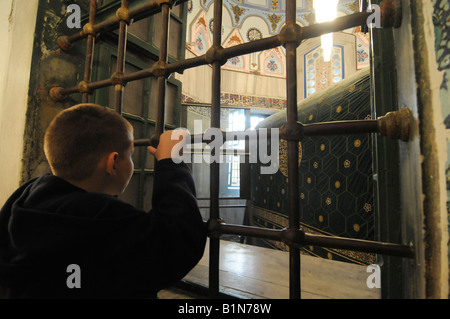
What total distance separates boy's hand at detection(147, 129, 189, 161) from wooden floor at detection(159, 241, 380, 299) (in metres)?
0.38

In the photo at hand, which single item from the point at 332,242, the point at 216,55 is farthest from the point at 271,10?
the point at 332,242

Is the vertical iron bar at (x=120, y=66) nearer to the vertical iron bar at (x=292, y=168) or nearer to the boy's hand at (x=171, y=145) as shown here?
the boy's hand at (x=171, y=145)

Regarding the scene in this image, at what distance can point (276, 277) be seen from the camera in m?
0.76

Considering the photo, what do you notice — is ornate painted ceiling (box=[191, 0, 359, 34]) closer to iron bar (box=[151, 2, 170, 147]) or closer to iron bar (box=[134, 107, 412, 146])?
iron bar (box=[151, 2, 170, 147])

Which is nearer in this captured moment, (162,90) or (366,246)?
(366,246)

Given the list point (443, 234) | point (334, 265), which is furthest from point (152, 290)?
point (334, 265)

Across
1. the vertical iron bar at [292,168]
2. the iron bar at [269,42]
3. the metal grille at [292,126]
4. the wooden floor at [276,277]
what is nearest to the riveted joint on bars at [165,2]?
the metal grille at [292,126]

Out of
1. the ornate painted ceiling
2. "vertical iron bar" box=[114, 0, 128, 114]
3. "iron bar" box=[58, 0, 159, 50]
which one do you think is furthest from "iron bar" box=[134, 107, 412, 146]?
the ornate painted ceiling

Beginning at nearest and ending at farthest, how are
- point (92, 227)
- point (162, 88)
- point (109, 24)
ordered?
point (92, 227), point (162, 88), point (109, 24)

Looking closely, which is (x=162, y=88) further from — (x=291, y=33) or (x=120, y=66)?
(x=291, y=33)

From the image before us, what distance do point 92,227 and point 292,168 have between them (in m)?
0.34

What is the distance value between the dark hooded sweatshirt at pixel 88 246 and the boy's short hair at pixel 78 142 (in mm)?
39

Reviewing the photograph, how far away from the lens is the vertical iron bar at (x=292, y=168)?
444 millimetres

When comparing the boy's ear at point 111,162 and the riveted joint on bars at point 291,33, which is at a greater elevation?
the riveted joint on bars at point 291,33
